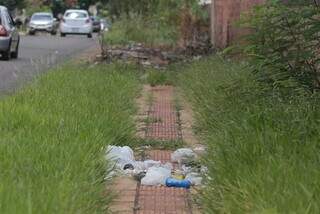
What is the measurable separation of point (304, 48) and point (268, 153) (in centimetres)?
254

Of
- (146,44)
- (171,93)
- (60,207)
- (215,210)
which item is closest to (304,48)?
(215,210)

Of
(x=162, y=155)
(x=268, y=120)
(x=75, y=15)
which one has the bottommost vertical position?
(x=75, y=15)

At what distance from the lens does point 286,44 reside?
829 centimetres

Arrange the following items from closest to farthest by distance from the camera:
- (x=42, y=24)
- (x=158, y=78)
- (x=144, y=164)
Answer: (x=144, y=164), (x=158, y=78), (x=42, y=24)

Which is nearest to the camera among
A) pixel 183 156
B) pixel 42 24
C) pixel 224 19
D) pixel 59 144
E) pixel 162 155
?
pixel 59 144

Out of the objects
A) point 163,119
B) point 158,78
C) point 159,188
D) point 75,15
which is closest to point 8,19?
point 158,78

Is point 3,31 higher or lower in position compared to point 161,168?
lower

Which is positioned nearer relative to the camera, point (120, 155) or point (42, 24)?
point (120, 155)

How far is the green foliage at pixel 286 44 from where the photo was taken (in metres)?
7.89

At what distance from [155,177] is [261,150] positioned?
1032 mm

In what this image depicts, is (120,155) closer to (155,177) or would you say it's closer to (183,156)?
(183,156)

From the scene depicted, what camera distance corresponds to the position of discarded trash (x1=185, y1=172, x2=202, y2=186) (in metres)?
6.39

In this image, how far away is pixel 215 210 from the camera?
5.29 m

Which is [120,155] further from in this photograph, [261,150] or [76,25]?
[76,25]
